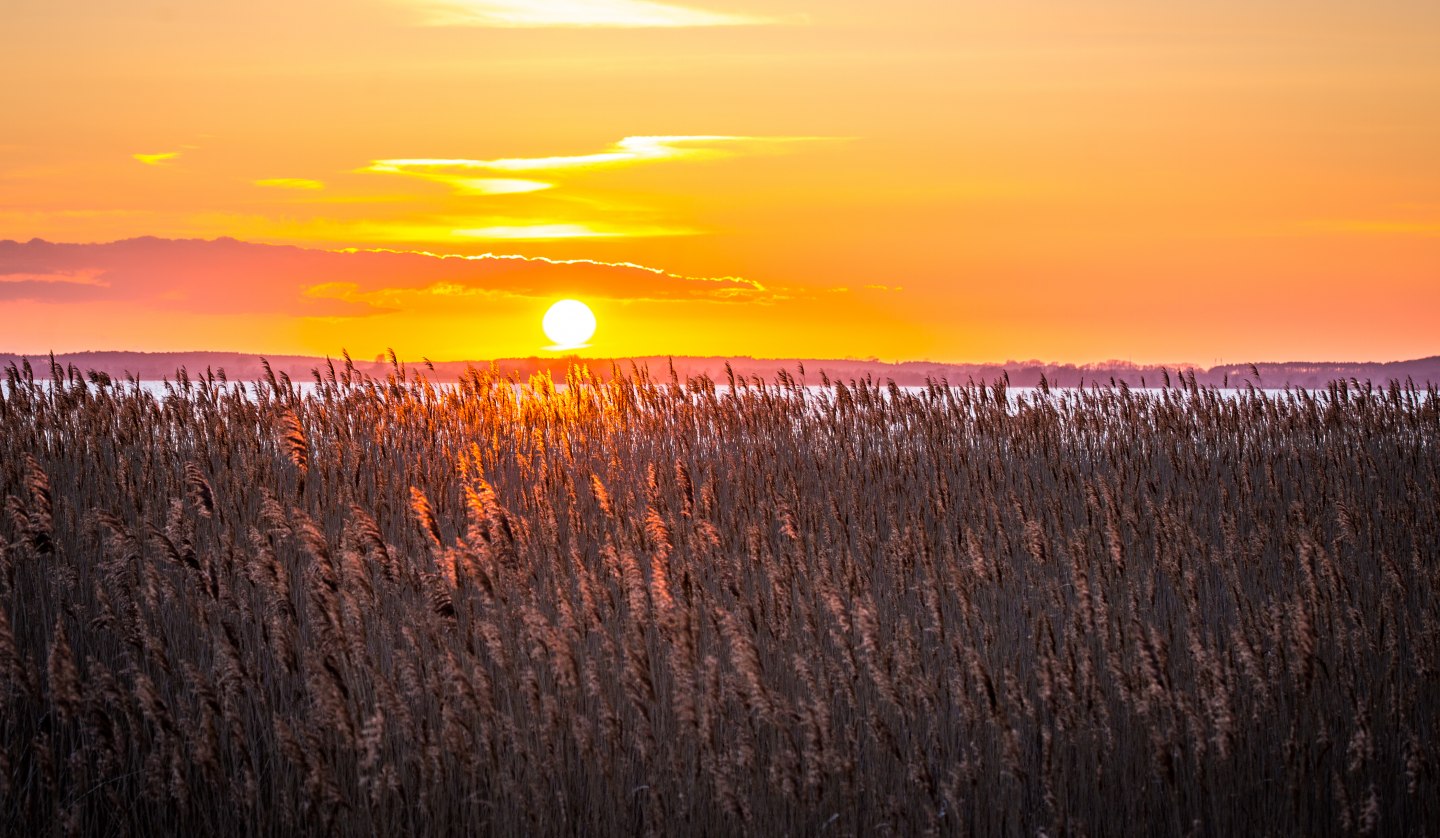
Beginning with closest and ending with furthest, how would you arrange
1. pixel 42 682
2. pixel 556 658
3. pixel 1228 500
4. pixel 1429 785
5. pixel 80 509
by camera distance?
pixel 556 658 → pixel 1429 785 → pixel 42 682 → pixel 80 509 → pixel 1228 500

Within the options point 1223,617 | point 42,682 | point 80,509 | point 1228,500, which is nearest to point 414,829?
point 42,682

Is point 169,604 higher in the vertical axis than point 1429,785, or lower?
higher

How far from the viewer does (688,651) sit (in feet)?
11.7

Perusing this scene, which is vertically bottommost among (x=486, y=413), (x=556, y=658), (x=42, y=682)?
(x=42, y=682)

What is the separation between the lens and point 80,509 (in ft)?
27.0

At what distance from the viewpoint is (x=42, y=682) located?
5.54 metres

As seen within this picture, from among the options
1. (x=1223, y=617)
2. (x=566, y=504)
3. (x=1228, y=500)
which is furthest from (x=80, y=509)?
(x=1228, y=500)

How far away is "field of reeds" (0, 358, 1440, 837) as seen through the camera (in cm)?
380

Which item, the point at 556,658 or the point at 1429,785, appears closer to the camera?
the point at 556,658

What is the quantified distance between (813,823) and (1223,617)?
11.6 feet

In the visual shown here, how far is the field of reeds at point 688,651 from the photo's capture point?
3799 mm

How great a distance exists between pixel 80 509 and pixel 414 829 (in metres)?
5.45

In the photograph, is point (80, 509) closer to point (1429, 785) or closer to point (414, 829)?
point (414, 829)

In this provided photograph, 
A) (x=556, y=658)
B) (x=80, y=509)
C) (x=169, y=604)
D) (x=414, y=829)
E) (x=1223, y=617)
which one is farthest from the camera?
(x=80, y=509)
